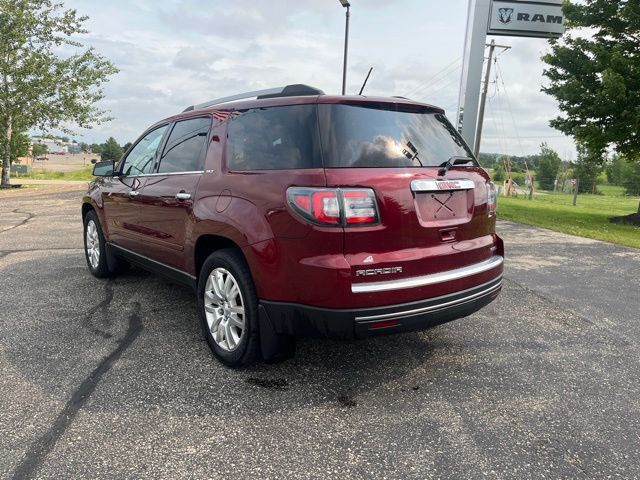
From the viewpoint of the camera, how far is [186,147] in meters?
3.93

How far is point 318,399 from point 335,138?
1565 millimetres

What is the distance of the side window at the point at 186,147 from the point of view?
370 cm

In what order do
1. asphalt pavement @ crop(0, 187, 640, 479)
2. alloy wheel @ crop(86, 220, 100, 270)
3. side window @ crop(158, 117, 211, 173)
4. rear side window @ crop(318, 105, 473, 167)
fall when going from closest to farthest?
asphalt pavement @ crop(0, 187, 640, 479), rear side window @ crop(318, 105, 473, 167), side window @ crop(158, 117, 211, 173), alloy wheel @ crop(86, 220, 100, 270)

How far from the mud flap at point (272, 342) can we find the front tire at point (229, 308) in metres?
0.07

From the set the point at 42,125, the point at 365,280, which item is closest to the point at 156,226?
the point at 365,280

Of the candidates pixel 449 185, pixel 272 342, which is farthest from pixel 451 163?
pixel 272 342

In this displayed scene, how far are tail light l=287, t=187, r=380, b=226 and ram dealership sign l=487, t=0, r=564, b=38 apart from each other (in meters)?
15.1

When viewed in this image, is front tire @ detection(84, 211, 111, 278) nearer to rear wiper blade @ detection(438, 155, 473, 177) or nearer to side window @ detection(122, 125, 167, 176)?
side window @ detection(122, 125, 167, 176)

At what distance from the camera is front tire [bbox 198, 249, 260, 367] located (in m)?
3.04

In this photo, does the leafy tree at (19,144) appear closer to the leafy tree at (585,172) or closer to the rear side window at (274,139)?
the rear side window at (274,139)

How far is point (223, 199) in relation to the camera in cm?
323

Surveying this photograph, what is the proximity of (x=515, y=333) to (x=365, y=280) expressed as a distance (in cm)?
218

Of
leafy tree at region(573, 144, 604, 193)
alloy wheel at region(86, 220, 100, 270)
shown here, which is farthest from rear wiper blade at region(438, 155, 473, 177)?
leafy tree at region(573, 144, 604, 193)

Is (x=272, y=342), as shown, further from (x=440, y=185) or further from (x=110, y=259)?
(x=110, y=259)
